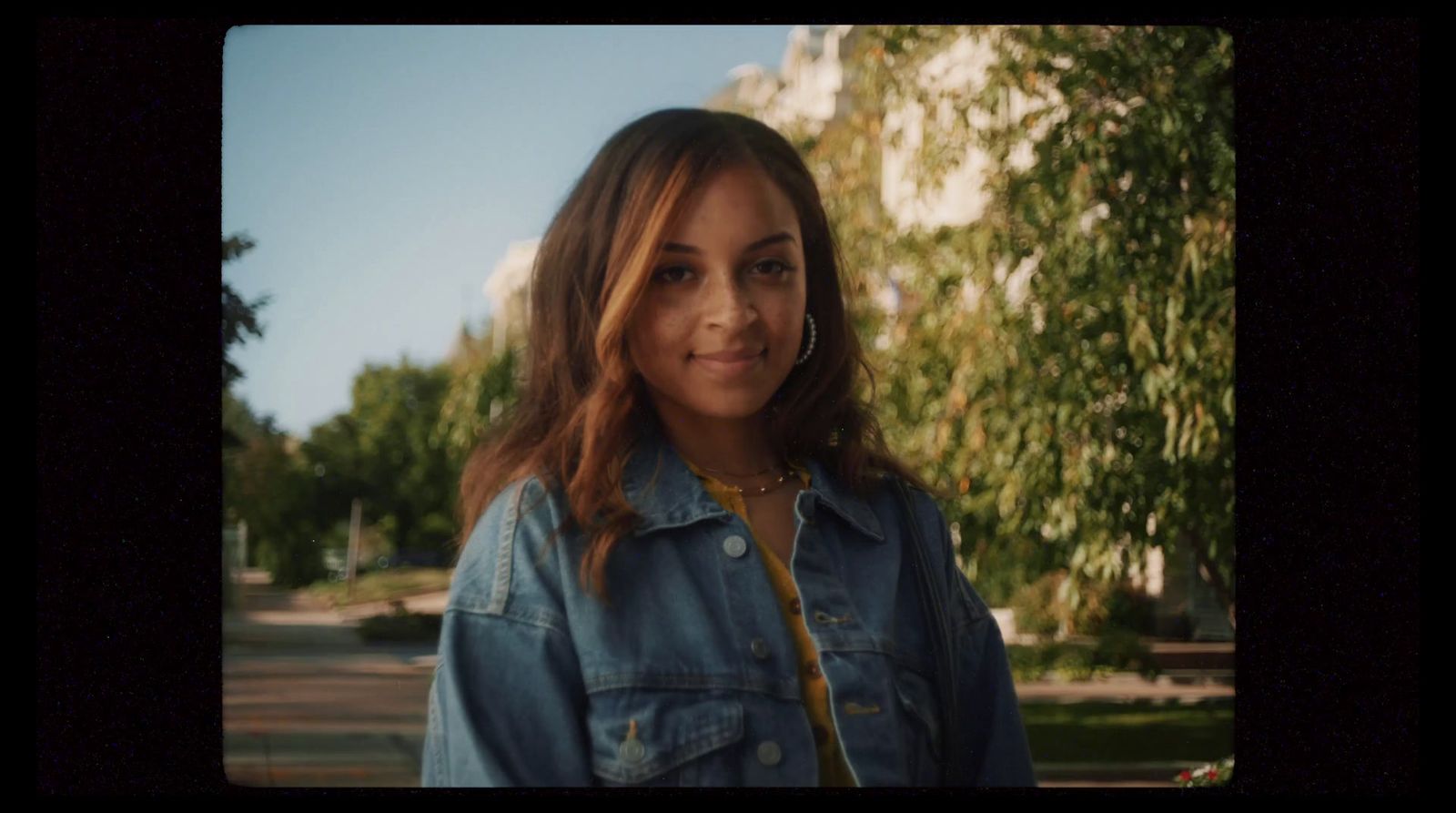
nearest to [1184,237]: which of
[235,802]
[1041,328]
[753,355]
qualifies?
[1041,328]

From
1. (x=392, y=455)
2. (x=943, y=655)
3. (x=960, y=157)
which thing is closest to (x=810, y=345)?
(x=943, y=655)

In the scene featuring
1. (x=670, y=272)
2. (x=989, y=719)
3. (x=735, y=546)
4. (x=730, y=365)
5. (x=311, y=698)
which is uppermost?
(x=670, y=272)

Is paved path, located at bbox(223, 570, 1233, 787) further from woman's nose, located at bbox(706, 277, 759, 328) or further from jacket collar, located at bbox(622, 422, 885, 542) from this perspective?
woman's nose, located at bbox(706, 277, 759, 328)

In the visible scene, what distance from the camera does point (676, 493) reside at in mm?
1683

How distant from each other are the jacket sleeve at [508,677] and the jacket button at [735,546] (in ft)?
0.69

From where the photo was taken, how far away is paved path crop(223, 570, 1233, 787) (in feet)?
7.50

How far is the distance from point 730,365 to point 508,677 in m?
0.48

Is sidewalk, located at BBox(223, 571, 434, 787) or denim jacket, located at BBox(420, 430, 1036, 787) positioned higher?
denim jacket, located at BBox(420, 430, 1036, 787)

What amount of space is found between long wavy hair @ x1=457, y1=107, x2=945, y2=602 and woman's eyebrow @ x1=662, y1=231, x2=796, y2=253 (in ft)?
0.09

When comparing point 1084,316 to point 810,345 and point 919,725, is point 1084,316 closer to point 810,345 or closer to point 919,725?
point 810,345

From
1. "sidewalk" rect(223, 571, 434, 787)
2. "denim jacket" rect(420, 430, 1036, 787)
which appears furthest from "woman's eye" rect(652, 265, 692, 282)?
"sidewalk" rect(223, 571, 434, 787)

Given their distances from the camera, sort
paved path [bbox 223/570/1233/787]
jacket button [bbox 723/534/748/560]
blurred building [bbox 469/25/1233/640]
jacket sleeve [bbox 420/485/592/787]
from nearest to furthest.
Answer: jacket sleeve [bbox 420/485/592/787] → jacket button [bbox 723/534/748/560] → paved path [bbox 223/570/1233/787] → blurred building [bbox 469/25/1233/640]

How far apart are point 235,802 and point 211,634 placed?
0.28 metres

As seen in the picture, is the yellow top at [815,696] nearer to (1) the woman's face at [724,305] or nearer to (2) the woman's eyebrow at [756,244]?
(1) the woman's face at [724,305]
